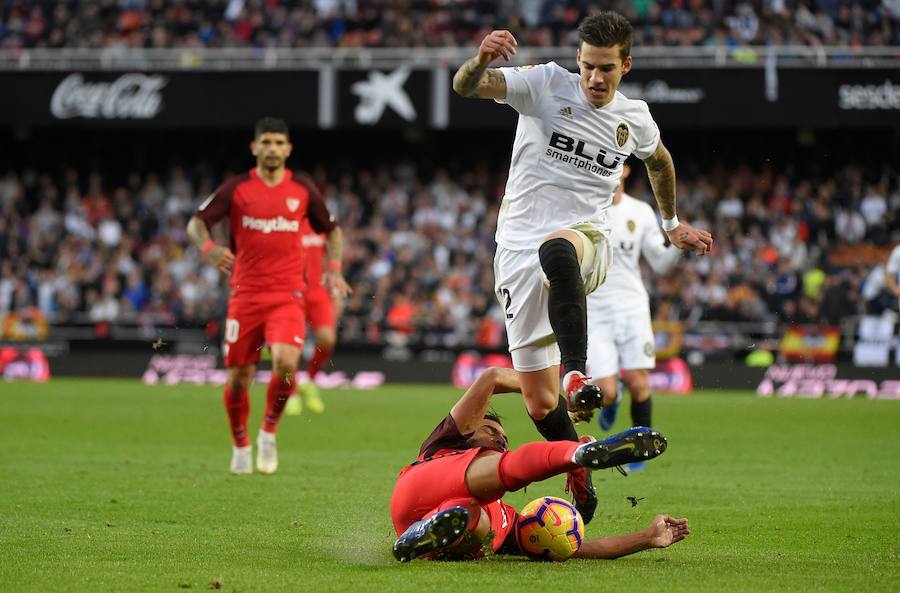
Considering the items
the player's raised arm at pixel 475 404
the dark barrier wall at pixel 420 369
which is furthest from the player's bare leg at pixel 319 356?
the player's raised arm at pixel 475 404

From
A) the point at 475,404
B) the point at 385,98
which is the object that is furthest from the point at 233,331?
the point at 385,98

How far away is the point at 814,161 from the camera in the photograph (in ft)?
97.5

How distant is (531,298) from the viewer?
7500 millimetres

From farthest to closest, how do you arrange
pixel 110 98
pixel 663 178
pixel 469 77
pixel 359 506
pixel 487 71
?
pixel 110 98, pixel 359 506, pixel 663 178, pixel 487 71, pixel 469 77

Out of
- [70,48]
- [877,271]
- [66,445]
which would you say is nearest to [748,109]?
[877,271]

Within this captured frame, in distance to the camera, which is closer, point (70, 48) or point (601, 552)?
point (601, 552)

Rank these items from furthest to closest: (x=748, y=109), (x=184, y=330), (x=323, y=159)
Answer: (x=323, y=159)
(x=748, y=109)
(x=184, y=330)

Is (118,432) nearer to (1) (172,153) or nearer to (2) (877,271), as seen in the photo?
(2) (877,271)

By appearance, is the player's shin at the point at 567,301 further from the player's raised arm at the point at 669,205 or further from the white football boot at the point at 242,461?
the white football boot at the point at 242,461

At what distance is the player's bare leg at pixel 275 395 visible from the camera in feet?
36.1

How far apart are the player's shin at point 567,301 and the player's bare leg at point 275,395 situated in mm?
4404

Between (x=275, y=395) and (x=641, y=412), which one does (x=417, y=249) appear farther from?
(x=275, y=395)

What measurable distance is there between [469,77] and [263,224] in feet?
15.9

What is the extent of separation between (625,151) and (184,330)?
769 inches
